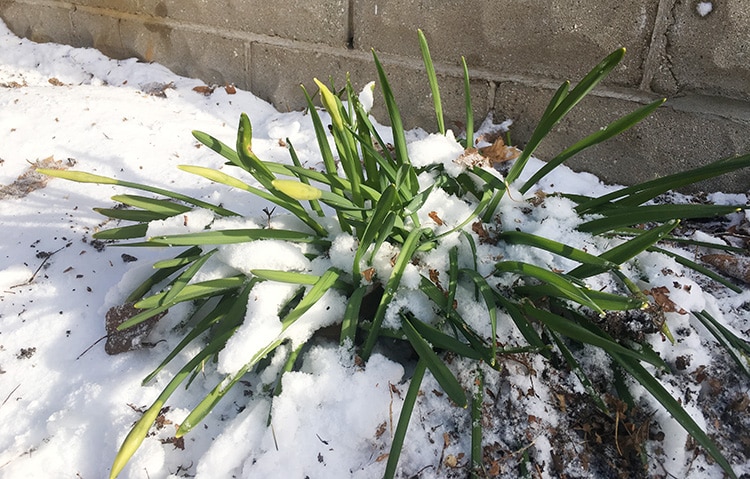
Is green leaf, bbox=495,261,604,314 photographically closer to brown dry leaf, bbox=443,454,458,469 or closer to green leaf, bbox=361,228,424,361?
green leaf, bbox=361,228,424,361

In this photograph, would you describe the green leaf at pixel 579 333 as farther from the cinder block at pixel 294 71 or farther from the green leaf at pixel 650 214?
the cinder block at pixel 294 71

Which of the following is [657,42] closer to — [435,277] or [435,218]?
[435,218]

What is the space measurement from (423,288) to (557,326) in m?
0.32

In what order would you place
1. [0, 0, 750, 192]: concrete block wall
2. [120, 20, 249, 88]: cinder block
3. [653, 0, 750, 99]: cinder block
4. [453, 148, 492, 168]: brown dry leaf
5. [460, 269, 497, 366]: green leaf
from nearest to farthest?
[460, 269, 497, 366]: green leaf, [453, 148, 492, 168]: brown dry leaf, [653, 0, 750, 99]: cinder block, [0, 0, 750, 192]: concrete block wall, [120, 20, 249, 88]: cinder block

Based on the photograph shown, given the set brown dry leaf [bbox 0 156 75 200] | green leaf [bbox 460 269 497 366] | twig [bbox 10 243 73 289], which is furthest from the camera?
brown dry leaf [bbox 0 156 75 200]

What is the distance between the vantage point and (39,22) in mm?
3523

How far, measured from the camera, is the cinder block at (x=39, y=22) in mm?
3428

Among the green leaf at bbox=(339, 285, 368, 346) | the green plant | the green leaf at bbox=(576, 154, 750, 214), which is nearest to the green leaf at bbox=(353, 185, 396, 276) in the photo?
the green plant

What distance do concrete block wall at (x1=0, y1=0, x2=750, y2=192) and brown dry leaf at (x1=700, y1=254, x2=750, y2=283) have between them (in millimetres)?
523

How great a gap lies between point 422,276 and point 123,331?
0.83 meters

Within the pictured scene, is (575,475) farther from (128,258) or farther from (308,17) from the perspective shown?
(308,17)

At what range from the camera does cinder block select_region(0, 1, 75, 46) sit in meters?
3.43

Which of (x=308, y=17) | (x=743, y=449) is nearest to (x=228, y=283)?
(x=743, y=449)

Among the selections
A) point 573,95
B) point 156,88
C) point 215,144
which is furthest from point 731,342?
point 156,88
